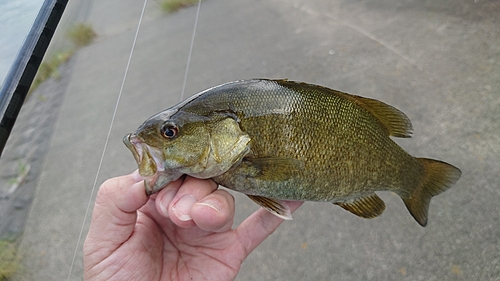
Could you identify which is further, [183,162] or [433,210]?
[433,210]

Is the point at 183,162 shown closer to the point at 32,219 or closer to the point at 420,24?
the point at 32,219

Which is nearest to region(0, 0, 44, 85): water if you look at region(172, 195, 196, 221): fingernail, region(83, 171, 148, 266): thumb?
region(83, 171, 148, 266): thumb

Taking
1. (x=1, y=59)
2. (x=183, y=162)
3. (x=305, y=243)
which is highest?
(x=1, y=59)

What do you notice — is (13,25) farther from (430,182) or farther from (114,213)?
(430,182)

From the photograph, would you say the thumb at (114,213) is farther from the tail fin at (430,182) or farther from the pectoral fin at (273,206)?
the tail fin at (430,182)

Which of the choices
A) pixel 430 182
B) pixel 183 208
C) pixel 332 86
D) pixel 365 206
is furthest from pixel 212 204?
pixel 332 86

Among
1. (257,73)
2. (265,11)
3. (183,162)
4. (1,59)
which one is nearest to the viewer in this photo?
(183,162)

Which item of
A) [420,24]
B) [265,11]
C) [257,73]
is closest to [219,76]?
[257,73]
